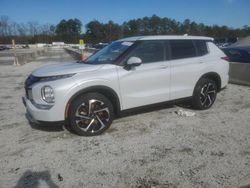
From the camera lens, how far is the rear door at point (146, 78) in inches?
200

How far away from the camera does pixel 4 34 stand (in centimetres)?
12850

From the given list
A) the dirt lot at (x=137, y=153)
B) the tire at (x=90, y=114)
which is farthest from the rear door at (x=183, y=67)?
the tire at (x=90, y=114)

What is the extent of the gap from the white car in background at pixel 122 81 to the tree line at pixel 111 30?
9418cm

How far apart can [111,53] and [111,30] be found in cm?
11663

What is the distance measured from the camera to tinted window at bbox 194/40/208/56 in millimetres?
6160

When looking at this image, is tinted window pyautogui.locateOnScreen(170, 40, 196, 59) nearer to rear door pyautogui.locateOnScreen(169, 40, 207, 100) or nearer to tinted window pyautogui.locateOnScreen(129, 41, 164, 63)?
rear door pyautogui.locateOnScreen(169, 40, 207, 100)

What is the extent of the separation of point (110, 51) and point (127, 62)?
837mm

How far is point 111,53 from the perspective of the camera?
5504 mm

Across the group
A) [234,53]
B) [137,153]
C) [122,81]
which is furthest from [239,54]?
[137,153]

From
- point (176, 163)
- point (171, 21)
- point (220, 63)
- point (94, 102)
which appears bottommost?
point (176, 163)

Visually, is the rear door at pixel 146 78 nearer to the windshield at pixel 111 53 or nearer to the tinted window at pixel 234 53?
the windshield at pixel 111 53

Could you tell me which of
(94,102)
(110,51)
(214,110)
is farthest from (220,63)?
(94,102)

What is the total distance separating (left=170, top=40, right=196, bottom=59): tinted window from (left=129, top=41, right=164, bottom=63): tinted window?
0.29 m

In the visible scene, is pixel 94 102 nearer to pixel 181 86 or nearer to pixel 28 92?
pixel 28 92
